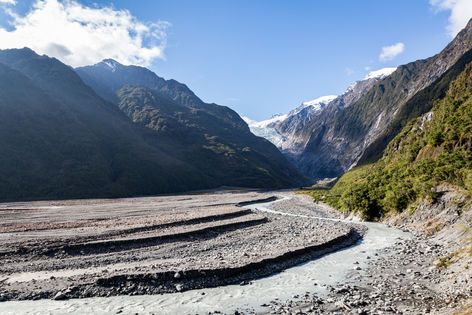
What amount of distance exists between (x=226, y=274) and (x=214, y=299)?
15.0 ft

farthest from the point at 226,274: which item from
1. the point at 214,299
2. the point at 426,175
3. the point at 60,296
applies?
the point at 426,175

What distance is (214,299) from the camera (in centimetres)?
2409

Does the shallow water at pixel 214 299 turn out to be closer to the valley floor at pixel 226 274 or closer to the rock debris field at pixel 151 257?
the valley floor at pixel 226 274

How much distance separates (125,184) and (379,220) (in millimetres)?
150228

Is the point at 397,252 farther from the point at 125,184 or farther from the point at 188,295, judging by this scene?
the point at 125,184

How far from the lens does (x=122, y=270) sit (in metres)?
29.5

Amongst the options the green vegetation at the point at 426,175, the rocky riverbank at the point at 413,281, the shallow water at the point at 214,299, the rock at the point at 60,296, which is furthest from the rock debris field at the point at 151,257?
the green vegetation at the point at 426,175

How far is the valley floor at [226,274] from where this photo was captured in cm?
2222

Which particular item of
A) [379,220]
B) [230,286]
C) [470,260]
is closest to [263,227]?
[379,220]

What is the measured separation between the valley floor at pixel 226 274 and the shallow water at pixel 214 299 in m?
0.06

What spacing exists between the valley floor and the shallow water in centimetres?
6

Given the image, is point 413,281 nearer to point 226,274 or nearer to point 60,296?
point 226,274

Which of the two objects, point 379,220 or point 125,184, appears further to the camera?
point 125,184

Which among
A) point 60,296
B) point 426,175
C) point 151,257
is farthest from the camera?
point 426,175
